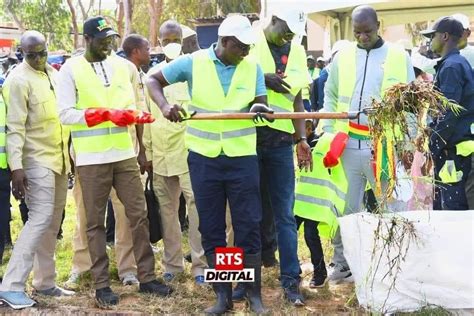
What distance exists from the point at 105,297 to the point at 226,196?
119cm

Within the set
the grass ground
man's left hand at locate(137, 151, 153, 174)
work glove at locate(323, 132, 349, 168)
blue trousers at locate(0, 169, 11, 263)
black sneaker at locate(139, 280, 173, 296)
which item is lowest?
the grass ground

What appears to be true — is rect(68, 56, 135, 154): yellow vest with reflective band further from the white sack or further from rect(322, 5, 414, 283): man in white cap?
the white sack

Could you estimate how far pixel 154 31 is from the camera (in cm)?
3091

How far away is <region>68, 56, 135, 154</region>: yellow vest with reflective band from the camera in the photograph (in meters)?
5.47

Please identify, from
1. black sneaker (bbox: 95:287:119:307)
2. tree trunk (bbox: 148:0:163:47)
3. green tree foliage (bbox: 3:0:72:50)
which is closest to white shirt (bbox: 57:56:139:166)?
black sneaker (bbox: 95:287:119:307)

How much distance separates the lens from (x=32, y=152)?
5727 mm

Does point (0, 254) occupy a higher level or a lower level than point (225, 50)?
lower

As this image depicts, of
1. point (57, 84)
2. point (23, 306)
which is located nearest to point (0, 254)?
point (23, 306)

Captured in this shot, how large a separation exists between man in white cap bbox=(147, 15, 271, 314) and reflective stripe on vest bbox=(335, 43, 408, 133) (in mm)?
683

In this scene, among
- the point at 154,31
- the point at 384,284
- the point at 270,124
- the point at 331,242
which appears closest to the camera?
the point at 384,284

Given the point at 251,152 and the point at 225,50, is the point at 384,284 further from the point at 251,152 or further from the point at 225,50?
the point at 225,50

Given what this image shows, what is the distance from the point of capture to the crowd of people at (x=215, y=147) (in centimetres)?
523

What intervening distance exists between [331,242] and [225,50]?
6.57ft

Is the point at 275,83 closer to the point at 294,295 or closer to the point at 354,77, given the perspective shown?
the point at 354,77
